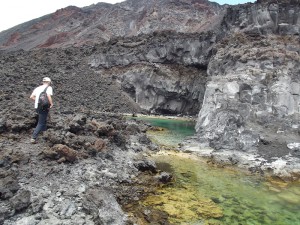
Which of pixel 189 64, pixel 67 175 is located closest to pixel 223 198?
pixel 67 175

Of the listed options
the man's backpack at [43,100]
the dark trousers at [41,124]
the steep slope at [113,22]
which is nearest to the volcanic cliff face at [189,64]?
the steep slope at [113,22]

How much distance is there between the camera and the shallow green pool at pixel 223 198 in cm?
1246

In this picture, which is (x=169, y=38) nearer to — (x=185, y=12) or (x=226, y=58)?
(x=226, y=58)

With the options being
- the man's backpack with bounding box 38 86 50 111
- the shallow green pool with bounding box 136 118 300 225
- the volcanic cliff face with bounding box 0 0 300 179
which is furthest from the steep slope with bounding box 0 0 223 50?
the man's backpack with bounding box 38 86 50 111

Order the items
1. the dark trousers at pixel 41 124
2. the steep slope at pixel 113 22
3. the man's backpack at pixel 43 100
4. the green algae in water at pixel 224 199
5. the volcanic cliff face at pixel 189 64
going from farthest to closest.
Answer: the steep slope at pixel 113 22 < the volcanic cliff face at pixel 189 64 < the dark trousers at pixel 41 124 < the man's backpack at pixel 43 100 < the green algae in water at pixel 224 199

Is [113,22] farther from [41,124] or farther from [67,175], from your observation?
[67,175]

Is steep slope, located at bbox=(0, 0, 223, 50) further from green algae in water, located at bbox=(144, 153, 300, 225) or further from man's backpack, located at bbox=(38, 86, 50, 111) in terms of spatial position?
man's backpack, located at bbox=(38, 86, 50, 111)

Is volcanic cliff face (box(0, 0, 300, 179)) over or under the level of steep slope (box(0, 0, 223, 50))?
under

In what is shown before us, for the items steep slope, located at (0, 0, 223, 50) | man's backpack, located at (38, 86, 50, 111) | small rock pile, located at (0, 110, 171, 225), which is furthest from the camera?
steep slope, located at (0, 0, 223, 50)

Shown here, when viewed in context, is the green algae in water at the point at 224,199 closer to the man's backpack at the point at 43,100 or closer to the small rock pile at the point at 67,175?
the small rock pile at the point at 67,175

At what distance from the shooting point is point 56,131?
16.5 metres

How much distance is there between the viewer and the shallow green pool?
1246 centimetres

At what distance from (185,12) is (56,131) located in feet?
335

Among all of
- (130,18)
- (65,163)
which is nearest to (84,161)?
(65,163)
